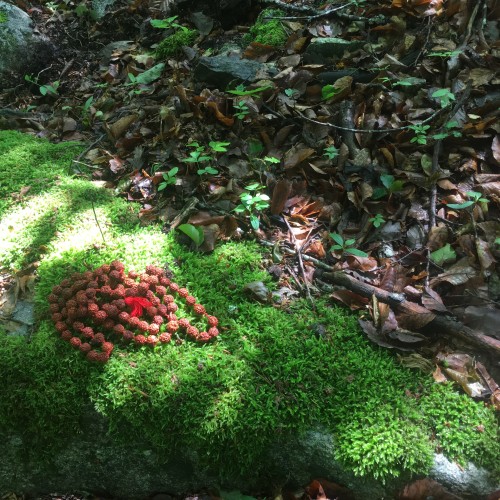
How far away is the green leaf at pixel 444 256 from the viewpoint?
3.12 m

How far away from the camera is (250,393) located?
2.56 metres

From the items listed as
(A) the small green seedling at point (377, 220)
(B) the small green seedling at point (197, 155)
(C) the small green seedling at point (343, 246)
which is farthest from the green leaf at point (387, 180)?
(B) the small green seedling at point (197, 155)

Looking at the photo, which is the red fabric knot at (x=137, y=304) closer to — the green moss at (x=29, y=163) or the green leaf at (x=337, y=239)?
the green leaf at (x=337, y=239)

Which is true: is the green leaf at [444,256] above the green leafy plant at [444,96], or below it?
below

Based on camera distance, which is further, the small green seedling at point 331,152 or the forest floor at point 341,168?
the small green seedling at point 331,152

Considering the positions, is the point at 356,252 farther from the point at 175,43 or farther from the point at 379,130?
the point at 175,43

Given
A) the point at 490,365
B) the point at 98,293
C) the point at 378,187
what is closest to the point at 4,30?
the point at 98,293

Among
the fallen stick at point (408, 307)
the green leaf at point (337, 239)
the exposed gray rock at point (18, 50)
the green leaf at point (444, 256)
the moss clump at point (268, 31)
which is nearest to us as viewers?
the fallen stick at point (408, 307)

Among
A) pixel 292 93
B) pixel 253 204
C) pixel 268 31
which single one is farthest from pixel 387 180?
pixel 268 31

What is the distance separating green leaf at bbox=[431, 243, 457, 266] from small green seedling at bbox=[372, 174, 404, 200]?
1.98 feet

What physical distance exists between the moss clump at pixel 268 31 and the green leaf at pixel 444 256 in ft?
9.47

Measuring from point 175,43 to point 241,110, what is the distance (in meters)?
1.96

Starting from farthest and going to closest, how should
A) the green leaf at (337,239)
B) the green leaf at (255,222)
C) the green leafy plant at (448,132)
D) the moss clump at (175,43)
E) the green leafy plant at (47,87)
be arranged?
the green leafy plant at (47,87)
the moss clump at (175,43)
the green leafy plant at (448,132)
the green leaf at (255,222)
the green leaf at (337,239)

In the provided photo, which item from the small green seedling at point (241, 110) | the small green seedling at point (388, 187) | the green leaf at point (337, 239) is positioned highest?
the small green seedling at point (241, 110)
